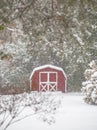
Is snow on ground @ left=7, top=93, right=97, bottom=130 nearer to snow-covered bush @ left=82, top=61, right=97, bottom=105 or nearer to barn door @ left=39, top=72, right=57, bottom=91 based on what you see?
snow-covered bush @ left=82, top=61, right=97, bottom=105

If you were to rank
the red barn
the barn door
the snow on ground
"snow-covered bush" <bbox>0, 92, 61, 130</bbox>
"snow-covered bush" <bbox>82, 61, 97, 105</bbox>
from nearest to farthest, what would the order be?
"snow-covered bush" <bbox>0, 92, 61, 130</bbox> → the snow on ground → "snow-covered bush" <bbox>82, 61, 97, 105</bbox> → the red barn → the barn door

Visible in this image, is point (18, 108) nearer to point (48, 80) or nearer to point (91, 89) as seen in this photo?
point (91, 89)

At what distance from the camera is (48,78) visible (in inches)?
1255

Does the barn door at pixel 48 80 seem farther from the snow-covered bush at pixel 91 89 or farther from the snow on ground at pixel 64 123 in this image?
the snow on ground at pixel 64 123

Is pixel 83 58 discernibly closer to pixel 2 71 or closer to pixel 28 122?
pixel 2 71

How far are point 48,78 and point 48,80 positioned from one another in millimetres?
171

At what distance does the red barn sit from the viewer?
31.3 metres

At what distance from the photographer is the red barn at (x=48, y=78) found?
3128 centimetres

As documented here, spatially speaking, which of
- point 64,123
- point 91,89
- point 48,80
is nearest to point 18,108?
point 64,123

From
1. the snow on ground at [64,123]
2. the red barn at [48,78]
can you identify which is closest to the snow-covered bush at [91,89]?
the snow on ground at [64,123]

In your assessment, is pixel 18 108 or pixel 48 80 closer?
pixel 18 108

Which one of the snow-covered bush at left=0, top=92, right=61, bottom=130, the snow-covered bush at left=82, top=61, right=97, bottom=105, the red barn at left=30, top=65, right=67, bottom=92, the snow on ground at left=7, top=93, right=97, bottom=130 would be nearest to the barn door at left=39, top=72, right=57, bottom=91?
the red barn at left=30, top=65, right=67, bottom=92

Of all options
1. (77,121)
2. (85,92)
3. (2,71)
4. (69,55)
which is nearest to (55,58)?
(69,55)

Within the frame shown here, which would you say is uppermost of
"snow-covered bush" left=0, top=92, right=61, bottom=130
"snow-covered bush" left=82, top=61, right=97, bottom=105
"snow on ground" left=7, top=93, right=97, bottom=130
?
"snow-covered bush" left=82, top=61, right=97, bottom=105
